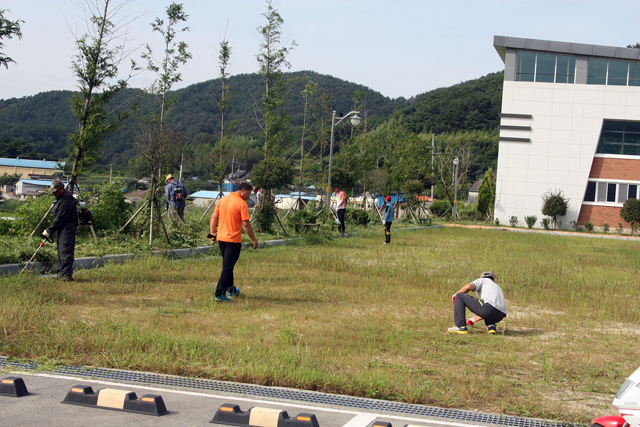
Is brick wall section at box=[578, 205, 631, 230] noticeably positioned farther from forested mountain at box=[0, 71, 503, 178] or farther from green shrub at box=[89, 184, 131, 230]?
green shrub at box=[89, 184, 131, 230]

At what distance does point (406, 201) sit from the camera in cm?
3919

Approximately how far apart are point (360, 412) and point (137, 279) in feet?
23.6

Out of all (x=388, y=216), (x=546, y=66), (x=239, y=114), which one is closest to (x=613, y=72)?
(x=546, y=66)

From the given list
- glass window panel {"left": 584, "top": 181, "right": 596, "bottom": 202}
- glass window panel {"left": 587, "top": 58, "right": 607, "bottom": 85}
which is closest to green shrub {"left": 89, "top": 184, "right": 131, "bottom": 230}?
glass window panel {"left": 584, "top": 181, "right": 596, "bottom": 202}

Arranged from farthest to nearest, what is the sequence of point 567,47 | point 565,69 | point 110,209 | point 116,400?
point 565,69, point 567,47, point 110,209, point 116,400

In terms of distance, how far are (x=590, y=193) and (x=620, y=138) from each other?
14.4 feet

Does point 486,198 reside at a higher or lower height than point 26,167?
lower

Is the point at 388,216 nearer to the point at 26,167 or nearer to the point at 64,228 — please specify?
the point at 64,228

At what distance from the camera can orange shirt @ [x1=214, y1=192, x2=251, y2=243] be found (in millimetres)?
9938

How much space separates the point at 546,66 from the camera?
41.6 m

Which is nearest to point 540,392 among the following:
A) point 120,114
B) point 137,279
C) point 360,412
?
point 360,412

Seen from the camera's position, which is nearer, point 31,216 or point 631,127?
point 31,216

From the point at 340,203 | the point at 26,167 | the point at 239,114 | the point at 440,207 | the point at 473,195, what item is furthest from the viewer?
the point at 473,195

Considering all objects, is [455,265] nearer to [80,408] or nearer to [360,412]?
[360,412]
